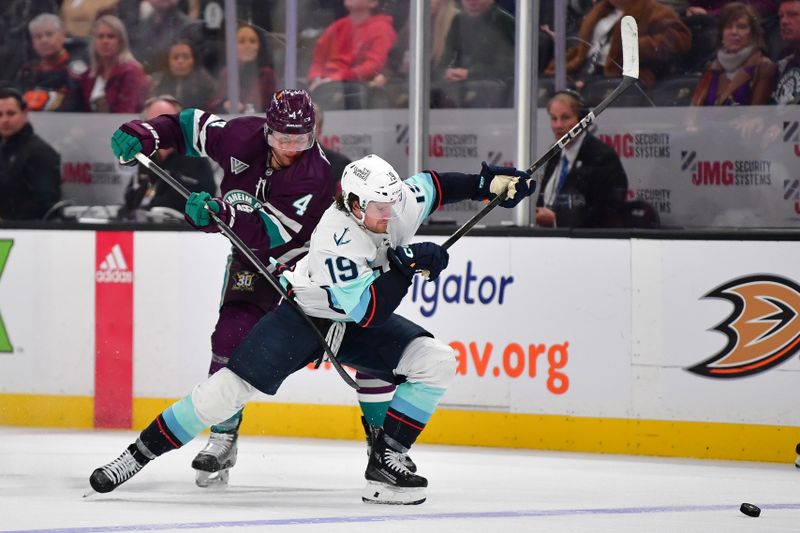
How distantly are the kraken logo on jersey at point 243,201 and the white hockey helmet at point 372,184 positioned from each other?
61 centimetres

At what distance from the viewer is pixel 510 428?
18.6ft

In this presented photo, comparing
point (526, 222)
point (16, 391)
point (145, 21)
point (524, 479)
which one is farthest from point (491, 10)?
point (16, 391)

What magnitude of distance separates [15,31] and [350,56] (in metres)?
1.68

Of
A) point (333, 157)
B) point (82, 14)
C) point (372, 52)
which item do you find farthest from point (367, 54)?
point (82, 14)

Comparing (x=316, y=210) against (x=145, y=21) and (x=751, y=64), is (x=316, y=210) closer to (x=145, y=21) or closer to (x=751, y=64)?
(x=751, y=64)

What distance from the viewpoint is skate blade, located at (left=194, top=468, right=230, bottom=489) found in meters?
4.59

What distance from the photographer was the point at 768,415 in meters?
5.25

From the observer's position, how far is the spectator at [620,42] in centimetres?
573

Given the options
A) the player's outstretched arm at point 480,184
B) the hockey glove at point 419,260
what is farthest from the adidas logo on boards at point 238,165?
the hockey glove at point 419,260

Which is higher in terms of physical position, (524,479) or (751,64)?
(751,64)

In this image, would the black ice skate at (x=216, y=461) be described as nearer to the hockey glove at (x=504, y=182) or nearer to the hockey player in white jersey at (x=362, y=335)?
the hockey player in white jersey at (x=362, y=335)

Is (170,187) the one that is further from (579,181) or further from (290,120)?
(290,120)

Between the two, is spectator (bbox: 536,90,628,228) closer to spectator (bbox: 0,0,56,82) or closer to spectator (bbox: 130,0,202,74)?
spectator (bbox: 130,0,202,74)

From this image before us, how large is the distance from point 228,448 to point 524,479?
1.02 metres
